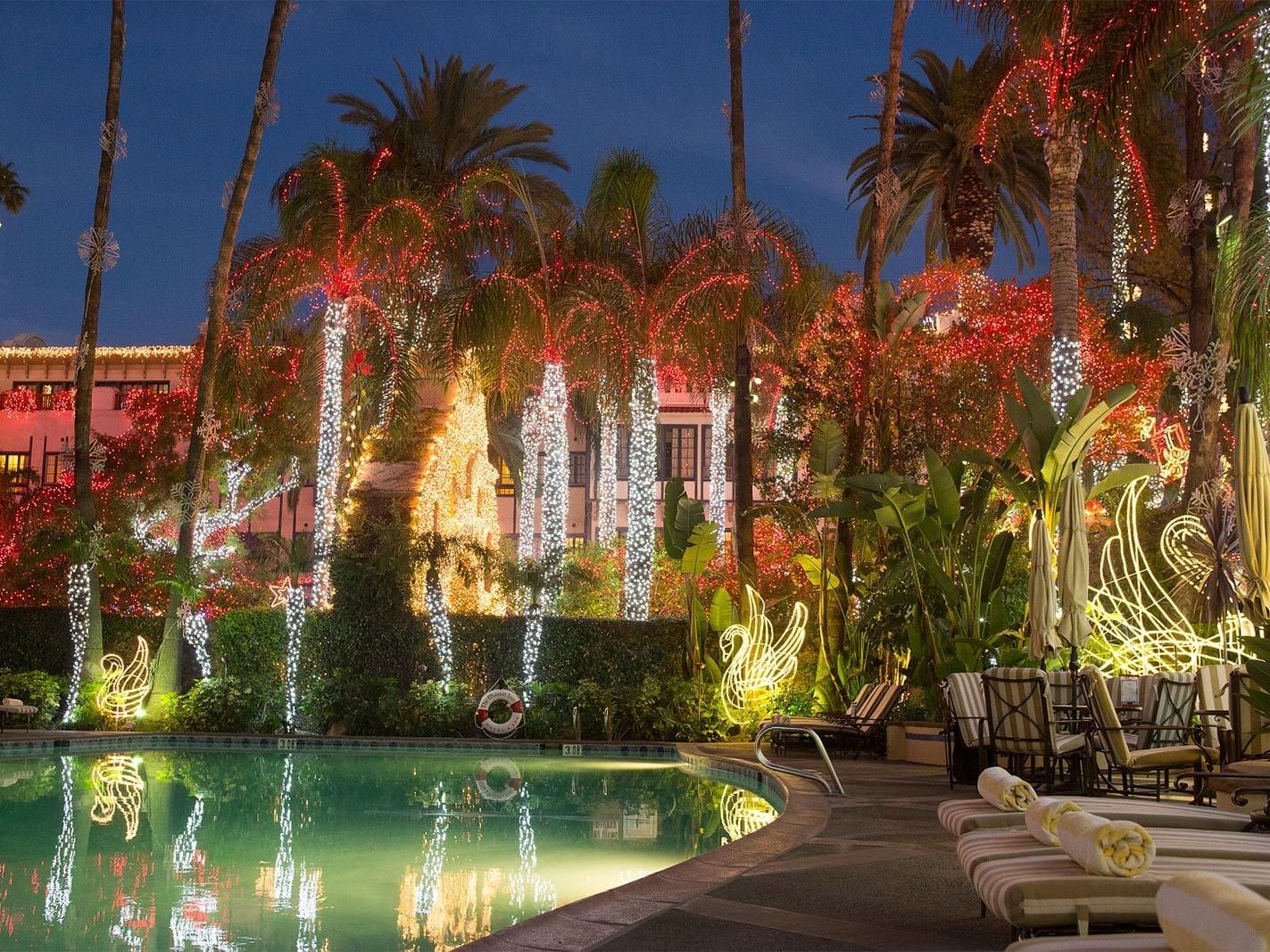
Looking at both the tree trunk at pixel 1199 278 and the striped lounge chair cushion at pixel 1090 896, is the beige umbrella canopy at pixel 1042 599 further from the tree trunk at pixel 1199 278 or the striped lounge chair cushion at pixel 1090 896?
the striped lounge chair cushion at pixel 1090 896

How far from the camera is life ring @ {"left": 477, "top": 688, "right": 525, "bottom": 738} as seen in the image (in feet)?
62.2

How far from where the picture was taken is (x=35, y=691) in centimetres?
2094

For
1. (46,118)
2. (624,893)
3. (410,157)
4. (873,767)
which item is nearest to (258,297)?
(410,157)

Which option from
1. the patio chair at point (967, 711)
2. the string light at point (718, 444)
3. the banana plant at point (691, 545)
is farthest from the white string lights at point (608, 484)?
the patio chair at point (967, 711)

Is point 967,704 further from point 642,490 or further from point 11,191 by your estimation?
point 11,191

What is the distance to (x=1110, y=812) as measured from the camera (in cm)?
544

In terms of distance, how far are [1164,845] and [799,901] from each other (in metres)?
2.09

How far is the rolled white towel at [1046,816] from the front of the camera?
475 cm

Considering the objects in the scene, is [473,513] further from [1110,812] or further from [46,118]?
[46,118]

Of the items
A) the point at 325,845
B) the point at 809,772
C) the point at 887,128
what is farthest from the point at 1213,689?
the point at 887,128

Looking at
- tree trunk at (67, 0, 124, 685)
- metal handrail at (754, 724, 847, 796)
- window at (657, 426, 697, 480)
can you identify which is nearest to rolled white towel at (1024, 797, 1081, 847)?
metal handrail at (754, 724, 847, 796)

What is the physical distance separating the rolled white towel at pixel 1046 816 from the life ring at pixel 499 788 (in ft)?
27.5

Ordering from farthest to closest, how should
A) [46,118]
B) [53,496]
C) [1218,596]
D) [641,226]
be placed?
[46,118]
[53,496]
[641,226]
[1218,596]

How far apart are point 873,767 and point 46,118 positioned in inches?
4829
